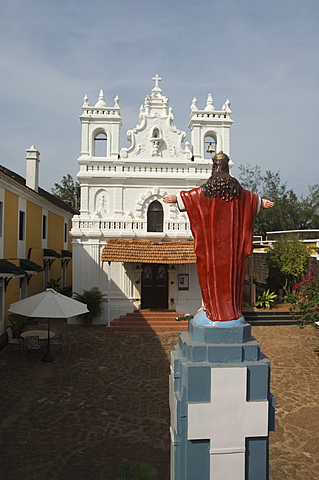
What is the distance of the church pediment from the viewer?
15555 mm

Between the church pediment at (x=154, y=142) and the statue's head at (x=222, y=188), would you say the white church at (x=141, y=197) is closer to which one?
the church pediment at (x=154, y=142)

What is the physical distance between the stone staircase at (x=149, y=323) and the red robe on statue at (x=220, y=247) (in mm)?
9923

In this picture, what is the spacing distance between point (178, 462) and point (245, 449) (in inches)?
24.9

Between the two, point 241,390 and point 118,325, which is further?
point 118,325

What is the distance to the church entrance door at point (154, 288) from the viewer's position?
15.2 m

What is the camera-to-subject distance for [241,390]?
3.30 meters

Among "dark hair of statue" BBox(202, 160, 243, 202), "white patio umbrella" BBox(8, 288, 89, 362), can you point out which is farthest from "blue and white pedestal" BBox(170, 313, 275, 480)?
"white patio umbrella" BBox(8, 288, 89, 362)

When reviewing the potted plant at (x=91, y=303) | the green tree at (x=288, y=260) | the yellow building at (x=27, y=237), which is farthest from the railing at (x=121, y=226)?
the green tree at (x=288, y=260)

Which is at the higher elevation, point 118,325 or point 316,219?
point 316,219

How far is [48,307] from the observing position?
373 inches

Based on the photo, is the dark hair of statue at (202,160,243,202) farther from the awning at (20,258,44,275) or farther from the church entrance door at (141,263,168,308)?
the church entrance door at (141,263,168,308)

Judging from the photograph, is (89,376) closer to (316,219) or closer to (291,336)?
(291,336)

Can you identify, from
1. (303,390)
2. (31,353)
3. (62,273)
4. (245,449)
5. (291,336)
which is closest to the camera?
(245,449)

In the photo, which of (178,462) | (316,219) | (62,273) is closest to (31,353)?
(178,462)
